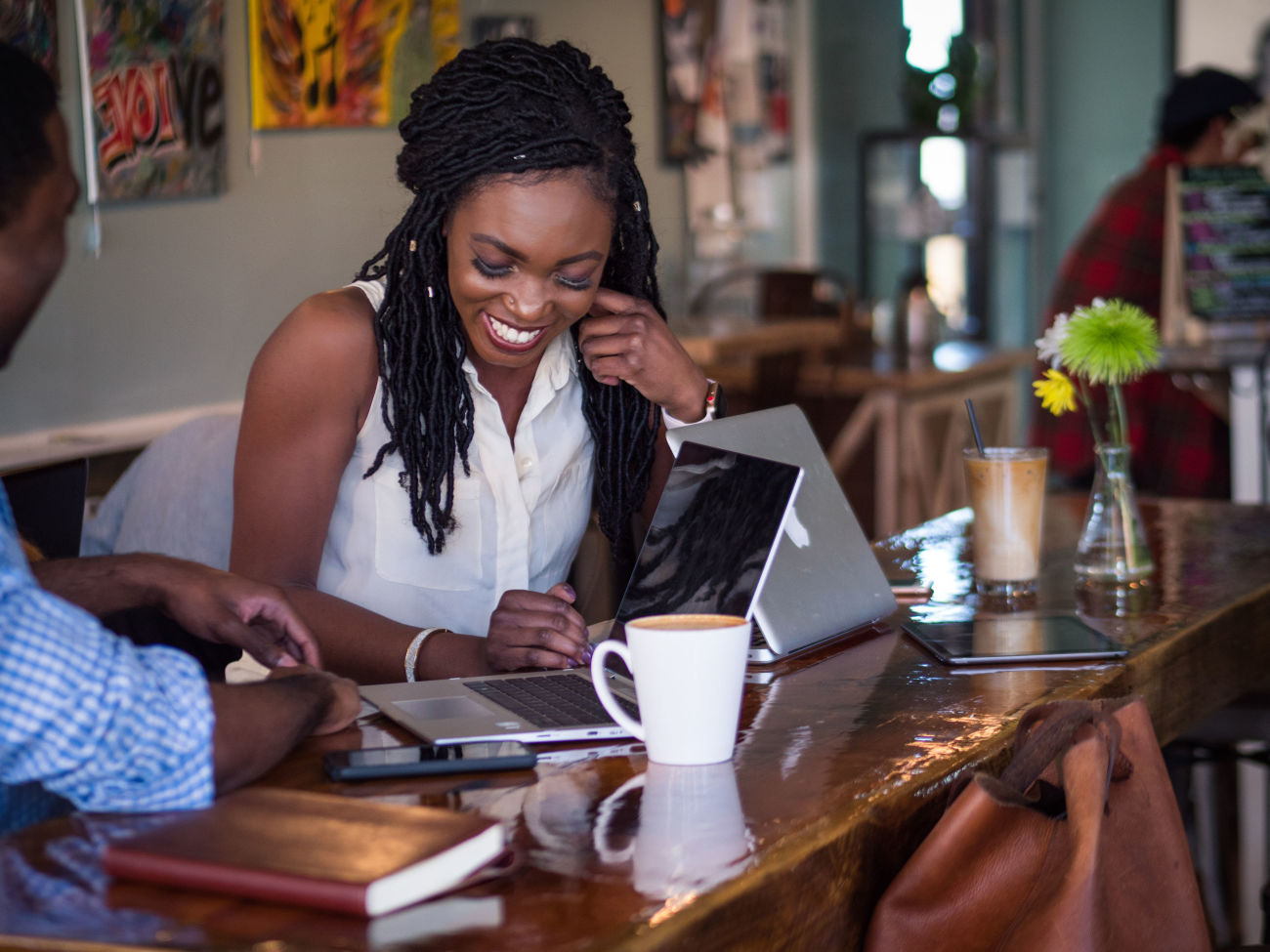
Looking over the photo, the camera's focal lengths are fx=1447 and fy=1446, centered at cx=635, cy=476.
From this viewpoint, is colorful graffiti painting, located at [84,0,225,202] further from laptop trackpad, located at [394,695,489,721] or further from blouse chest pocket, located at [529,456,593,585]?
laptop trackpad, located at [394,695,489,721]

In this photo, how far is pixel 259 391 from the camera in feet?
5.16

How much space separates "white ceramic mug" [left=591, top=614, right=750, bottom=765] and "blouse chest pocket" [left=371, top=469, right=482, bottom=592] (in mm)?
651

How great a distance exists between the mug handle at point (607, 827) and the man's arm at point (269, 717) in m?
0.23

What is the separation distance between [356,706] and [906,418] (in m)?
3.54

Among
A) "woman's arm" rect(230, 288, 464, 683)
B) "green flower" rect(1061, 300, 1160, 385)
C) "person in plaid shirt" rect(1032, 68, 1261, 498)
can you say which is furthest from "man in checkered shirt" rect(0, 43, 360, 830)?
"person in plaid shirt" rect(1032, 68, 1261, 498)

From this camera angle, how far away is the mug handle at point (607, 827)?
2.81ft

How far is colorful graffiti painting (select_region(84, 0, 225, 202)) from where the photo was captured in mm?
3137

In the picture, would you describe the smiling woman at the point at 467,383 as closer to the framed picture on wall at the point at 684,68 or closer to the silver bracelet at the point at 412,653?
the silver bracelet at the point at 412,653

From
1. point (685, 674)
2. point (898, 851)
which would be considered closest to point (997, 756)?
point (898, 851)

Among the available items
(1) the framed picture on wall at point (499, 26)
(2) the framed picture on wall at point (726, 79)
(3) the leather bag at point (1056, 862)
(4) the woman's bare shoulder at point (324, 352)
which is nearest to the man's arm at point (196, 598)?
(4) the woman's bare shoulder at point (324, 352)

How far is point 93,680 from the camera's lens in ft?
2.81

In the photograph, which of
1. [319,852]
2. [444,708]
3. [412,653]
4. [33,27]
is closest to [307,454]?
[412,653]

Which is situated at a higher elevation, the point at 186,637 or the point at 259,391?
the point at 259,391

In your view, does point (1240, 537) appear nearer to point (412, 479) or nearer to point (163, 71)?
point (412, 479)
